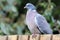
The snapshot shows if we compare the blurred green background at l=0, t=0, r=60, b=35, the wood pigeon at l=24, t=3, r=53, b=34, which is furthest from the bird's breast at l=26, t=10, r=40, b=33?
the blurred green background at l=0, t=0, r=60, b=35

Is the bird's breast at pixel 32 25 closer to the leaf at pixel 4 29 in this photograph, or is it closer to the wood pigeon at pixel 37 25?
the wood pigeon at pixel 37 25

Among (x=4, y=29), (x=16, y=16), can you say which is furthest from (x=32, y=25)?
(x=16, y=16)

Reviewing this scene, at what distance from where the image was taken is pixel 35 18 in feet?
14.7

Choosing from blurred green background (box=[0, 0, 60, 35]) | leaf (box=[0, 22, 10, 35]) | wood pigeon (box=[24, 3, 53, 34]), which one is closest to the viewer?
wood pigeon (box=[24, 3, 53, 34])

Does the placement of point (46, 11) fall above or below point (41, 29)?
above

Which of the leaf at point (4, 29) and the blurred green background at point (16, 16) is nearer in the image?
the leaf at point (4, 29)

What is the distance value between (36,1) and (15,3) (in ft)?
1.85

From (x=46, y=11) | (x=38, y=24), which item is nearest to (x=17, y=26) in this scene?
(x=46, y=11)

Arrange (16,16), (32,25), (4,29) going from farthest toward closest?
(16,16), (4,29), (32,25)

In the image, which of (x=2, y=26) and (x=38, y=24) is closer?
(x=38, y=24)

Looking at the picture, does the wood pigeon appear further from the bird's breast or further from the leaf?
the leaf

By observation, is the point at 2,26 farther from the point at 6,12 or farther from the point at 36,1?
the point at 36,1

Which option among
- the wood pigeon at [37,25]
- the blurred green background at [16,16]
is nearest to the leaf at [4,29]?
the blurred green background at [16,16]

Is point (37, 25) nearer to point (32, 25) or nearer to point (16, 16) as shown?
point (32, 25)
